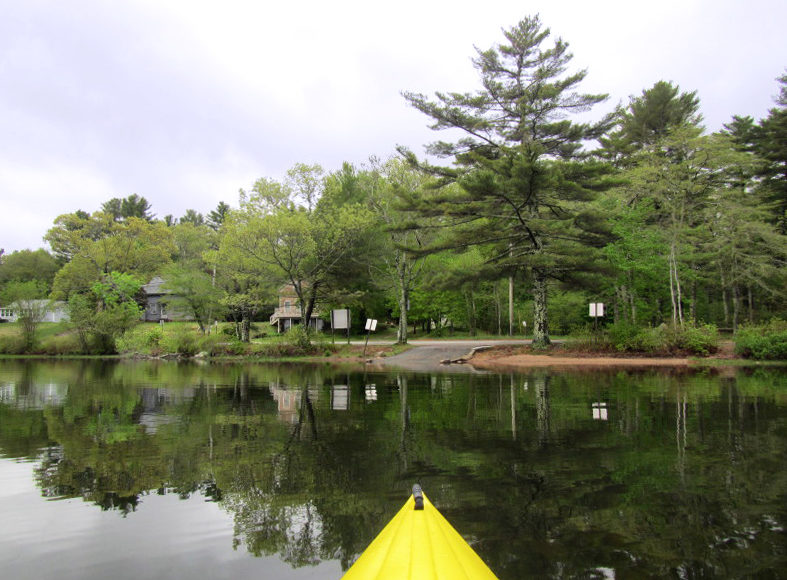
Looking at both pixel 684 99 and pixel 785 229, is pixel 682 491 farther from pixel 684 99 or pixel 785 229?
pixel 684 99

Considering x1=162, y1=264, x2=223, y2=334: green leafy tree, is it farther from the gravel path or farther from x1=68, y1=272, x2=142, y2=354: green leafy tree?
the gravel path

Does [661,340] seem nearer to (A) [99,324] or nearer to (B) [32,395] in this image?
(B) [32,395]

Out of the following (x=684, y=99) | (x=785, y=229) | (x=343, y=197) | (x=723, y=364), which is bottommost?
(x=723, y=364)

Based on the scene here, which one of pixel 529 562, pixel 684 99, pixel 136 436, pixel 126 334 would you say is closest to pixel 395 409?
pixel 136 436

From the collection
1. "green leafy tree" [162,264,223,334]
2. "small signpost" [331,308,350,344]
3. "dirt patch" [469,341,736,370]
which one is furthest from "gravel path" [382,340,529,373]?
"green leafy tree" [162,264,223,334]

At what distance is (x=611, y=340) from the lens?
25.5m

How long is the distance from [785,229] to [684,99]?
1183cm

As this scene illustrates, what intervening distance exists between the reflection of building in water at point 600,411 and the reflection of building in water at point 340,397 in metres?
5.67

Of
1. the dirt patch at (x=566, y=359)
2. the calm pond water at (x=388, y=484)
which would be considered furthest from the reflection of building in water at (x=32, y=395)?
the dirt patch at (x=566, y=359)

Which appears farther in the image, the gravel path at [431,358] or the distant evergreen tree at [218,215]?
the distant evergreen tree at [218,215]

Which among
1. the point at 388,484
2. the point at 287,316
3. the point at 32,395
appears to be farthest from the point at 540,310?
the point at 287,316

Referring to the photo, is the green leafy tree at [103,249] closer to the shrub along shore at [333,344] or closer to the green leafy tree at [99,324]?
the shrub along shore at [333,344]

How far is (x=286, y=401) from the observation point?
558 inches

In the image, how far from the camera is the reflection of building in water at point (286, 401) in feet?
38.1
